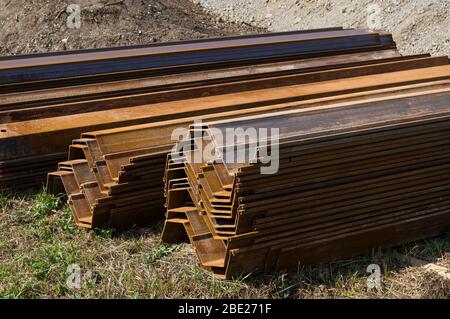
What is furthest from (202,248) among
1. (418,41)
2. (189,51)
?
(418,41)

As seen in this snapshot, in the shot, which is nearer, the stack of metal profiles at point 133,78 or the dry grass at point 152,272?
the dry grass at point 152,272

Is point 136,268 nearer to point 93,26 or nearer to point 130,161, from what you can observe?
point 130,161

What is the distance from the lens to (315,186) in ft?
13.0

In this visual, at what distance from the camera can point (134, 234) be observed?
468cm

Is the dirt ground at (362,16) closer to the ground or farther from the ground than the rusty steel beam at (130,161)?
farther from the ground

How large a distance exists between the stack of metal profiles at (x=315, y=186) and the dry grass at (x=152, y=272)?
89mm

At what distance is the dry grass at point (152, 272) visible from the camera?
3965 millimetres

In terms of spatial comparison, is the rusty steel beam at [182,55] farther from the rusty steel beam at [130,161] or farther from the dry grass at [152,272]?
the dry grass at [152,272]

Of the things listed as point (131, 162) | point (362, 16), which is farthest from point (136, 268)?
point (362, 16)

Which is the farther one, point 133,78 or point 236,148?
point 133,78

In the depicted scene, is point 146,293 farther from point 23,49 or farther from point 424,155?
point 23,49

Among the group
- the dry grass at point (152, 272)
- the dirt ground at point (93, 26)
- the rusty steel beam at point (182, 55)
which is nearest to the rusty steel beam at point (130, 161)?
the dry grass at point (152, 272)

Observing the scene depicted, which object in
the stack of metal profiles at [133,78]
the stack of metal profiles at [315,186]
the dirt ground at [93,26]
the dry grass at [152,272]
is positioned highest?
the dirt ground at [93,26]

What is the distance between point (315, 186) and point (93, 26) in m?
6.82
